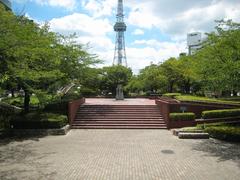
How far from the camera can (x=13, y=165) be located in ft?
32.8

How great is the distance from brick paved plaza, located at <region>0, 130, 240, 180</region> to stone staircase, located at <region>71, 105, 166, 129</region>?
321cm

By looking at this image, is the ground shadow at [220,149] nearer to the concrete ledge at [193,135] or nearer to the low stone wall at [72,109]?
the concrete ledge at [193,135]

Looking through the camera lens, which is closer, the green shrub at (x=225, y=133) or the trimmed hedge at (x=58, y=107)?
the green shrub at (x=225, y=133)

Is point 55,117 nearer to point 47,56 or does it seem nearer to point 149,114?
point 47,56

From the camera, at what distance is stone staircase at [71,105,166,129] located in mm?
19094

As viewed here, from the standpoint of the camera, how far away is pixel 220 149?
41.2 ft

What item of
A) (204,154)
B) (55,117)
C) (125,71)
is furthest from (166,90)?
(204,154)

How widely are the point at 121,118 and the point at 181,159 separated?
31.8 ft

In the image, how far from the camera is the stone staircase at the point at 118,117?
62.6 ft

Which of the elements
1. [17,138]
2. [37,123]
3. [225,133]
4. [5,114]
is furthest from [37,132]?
[225,133]

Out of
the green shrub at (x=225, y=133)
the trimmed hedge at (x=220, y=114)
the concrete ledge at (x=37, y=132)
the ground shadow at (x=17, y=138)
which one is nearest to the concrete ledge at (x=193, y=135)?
the green shrub at (x=225, y=133)

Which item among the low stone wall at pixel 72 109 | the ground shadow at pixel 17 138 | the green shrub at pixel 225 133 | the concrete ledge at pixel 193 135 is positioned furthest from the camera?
the low stone wall at pixel 72 109

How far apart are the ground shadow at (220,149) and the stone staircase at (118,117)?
202 inches

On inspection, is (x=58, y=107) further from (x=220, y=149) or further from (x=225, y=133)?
(x=220, y=149)
